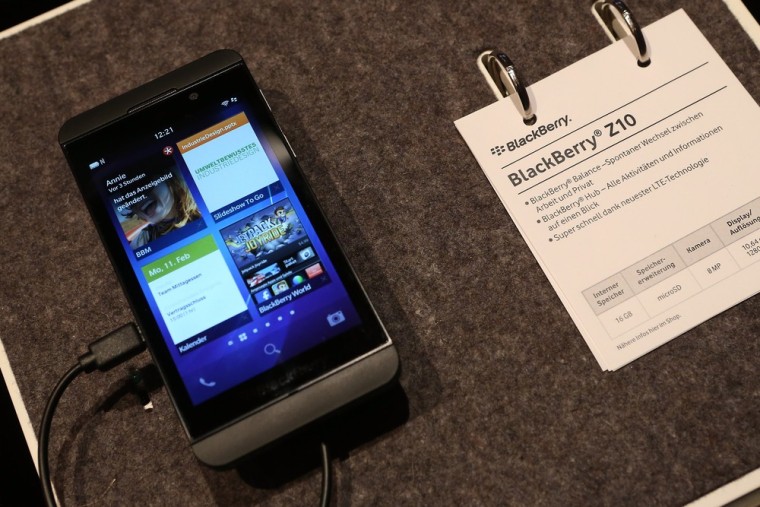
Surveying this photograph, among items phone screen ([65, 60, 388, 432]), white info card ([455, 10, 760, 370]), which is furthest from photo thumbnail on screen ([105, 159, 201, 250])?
white info card ([455, 10, 760, 370])

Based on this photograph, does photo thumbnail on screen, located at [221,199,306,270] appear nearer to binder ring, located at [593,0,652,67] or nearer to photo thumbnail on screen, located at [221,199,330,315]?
photo thumbnail on screen, located at [221,199,330,315]

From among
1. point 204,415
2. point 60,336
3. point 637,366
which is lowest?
point 637,366

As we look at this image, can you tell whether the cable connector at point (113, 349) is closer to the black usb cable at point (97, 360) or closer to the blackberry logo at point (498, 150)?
the black usb cable at point (97, 360)

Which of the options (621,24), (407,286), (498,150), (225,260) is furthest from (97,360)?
(621,24)

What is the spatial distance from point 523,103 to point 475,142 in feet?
0.15

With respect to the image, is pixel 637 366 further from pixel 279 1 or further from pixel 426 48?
pixel 279 1

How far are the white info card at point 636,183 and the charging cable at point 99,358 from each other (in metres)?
0.29

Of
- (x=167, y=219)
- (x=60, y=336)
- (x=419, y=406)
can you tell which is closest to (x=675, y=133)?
(x=419, y=406)

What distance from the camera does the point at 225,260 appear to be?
1.47 ft

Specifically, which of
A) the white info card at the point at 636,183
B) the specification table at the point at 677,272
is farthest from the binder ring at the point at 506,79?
the specification table at the point at 677,272

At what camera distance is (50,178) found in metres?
0.54

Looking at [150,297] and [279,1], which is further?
[279,1]

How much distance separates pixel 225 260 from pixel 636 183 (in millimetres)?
A: 310

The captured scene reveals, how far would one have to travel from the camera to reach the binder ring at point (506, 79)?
48 centimetres
